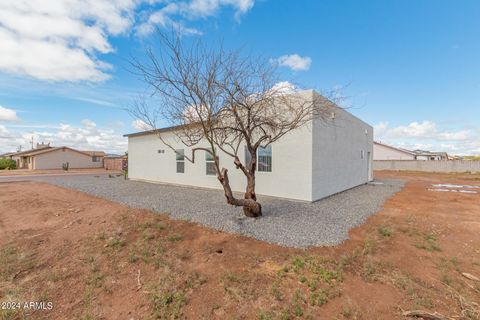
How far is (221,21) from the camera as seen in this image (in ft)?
17.2

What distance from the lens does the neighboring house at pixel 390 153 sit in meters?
35.3

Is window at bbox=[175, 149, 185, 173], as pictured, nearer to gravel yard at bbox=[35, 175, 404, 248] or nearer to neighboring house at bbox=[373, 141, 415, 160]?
gravel yard at bbox=[35, 175, 404, 248]

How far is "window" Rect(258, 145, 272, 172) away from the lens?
8.77 m

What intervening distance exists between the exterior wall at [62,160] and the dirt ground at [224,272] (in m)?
31.1

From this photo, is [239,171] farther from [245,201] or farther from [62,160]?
[62,160]

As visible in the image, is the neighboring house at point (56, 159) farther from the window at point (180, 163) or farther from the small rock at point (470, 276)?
the small rock at point (470, 276)

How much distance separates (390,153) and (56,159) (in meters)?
52.4

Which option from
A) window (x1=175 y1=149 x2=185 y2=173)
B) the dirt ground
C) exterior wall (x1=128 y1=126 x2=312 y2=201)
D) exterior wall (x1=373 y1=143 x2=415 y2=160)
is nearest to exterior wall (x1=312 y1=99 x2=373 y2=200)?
exterior wall (x1=128 y1=126 x2=312 y2=201)

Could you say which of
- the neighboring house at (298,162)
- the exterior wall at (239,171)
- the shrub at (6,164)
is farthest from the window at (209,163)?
the shrub at (6,164)

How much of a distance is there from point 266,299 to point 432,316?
1939 millimetres

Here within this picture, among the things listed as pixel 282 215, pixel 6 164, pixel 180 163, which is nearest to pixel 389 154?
pixel 180 163

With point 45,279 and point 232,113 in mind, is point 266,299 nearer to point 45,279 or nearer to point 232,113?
point 45,279

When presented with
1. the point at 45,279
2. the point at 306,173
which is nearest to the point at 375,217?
the point at 306,173

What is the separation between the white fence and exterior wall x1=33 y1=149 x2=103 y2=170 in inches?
1765
